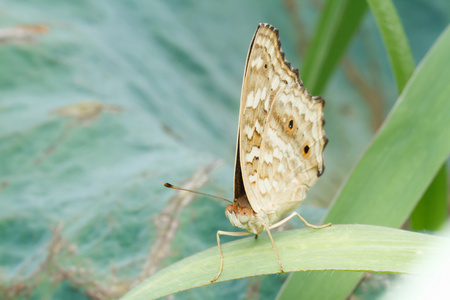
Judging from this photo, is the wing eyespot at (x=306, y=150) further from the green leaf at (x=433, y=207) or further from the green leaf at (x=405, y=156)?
the green leaf at (x=433, y=207)

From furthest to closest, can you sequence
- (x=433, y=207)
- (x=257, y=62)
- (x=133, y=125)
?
(x=133, y=125)
(x=433, y=207)
(x=257, y=62)

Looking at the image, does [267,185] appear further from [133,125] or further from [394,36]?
[133,125]

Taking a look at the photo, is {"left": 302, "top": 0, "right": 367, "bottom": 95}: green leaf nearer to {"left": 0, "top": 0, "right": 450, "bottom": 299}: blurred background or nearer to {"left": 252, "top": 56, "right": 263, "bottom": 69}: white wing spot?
{"left": 0, "top": 0, "right": 450, "bottom": 299}: blurred background

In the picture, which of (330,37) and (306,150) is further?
(330,37)

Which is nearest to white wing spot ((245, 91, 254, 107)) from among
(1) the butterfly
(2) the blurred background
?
(1) the butterfly

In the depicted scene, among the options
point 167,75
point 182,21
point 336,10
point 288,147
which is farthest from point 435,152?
point 182,21

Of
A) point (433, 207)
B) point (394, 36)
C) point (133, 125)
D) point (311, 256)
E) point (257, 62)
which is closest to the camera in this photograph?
point (311, 256)

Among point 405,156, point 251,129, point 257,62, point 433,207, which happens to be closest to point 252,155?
point 251,129
